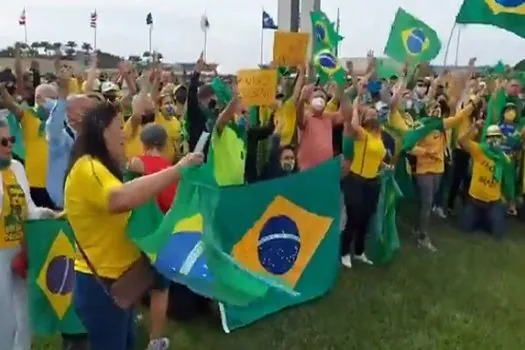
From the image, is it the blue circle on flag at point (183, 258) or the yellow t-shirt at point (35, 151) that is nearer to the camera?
the blue circle on flag at point (183, 258)

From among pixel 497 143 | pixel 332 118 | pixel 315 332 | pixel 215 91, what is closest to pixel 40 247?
pixel 315 332

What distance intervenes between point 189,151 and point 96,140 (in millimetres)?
3802

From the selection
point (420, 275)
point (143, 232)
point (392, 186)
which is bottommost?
point (420, 275)

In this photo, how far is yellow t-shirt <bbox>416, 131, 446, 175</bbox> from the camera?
30.1 ft

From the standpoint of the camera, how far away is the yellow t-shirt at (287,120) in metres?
8.25

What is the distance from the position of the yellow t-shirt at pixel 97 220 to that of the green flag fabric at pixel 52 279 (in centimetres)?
94

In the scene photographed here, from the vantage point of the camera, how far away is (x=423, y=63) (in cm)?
1166

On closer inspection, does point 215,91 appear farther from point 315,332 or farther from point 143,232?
point 143,232

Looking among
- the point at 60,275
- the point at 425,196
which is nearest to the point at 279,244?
the point at 60,275

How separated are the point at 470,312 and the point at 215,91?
10.7ft

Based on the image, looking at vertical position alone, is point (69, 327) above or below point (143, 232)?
below

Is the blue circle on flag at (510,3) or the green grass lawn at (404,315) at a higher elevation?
the blue circle on flag at (510,3)

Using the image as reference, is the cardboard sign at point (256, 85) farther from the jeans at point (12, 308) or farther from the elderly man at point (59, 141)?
the jeans at point (12, 308)

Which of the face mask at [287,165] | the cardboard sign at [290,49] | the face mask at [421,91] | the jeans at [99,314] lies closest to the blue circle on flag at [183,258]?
the jeans at [99,314]
